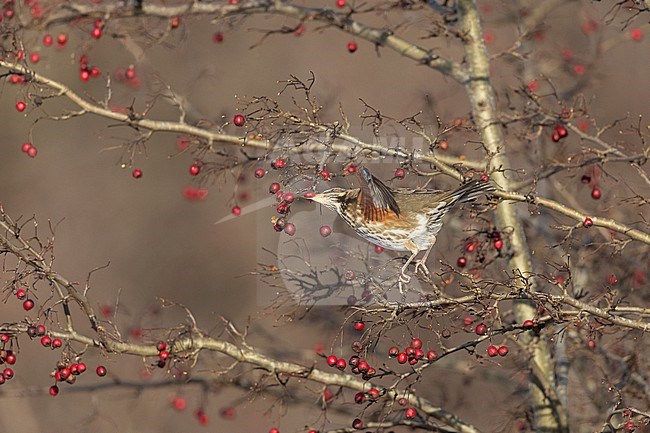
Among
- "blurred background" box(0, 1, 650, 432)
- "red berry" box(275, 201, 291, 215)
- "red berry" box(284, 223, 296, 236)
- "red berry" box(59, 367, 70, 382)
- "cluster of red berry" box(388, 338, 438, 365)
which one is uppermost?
"red berry" box(275, 201, 291, 215)

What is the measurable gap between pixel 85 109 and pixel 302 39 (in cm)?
1253

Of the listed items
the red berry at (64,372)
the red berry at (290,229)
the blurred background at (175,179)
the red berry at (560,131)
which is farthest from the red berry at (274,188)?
the blurred background at (175,179)

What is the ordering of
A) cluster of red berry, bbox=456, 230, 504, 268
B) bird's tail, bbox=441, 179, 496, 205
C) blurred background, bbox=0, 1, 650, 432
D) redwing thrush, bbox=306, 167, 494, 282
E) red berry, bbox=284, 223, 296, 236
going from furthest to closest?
blurred background, bbox=0, 1, 650, 432 → cluster of red berry, bbox=456, 230, 504, 268 → red berry, bbox=284, 223, 296, 236 → redwing thrush, bbox=306, 167, 494, 282 → bird's tail, bbox=441, 179, 496, 205

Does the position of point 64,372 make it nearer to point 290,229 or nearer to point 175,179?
point 290,229

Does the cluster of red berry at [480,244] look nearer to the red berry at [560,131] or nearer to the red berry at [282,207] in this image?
the red berry at [560,131]

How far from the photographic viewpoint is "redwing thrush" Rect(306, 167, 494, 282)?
4930 millimetres

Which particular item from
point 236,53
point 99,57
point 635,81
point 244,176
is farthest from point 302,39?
point 244,176

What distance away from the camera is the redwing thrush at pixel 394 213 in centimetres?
493

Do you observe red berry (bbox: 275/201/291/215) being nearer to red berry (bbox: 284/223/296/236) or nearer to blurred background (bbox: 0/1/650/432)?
red berry (bbox: 284/223/296/236)

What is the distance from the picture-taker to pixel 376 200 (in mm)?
4832

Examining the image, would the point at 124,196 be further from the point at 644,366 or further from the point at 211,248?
the point at 644,366

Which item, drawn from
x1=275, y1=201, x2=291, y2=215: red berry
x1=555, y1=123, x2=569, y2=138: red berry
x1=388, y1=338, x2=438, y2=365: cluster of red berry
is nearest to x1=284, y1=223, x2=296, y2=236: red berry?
x1=275, y1=201, x2=291, y2=215: red berry

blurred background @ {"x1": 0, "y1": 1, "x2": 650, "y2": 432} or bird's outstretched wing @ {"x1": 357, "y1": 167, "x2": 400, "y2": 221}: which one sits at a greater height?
bird's outstretched wing @ {"x1": 357, "y1": 167, "x2": 400, "y2": 221}

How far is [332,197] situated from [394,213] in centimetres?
32
